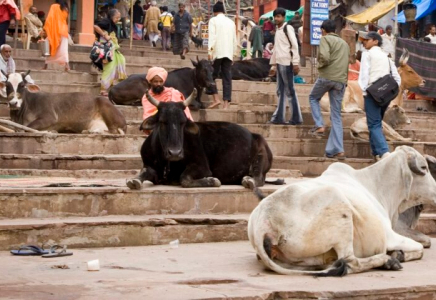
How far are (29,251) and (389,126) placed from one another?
9322 millimetres

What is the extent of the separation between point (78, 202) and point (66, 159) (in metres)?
2.66

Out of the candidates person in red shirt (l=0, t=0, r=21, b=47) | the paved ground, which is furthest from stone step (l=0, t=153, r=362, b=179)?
person in red shirt (l=0, t=0, r=21, b=47)

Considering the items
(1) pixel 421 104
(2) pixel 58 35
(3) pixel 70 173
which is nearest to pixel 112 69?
(2) pixel 58 35

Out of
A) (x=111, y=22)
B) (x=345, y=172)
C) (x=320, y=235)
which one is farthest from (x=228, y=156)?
(x=111, y=22)

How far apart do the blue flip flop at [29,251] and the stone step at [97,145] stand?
184 inches

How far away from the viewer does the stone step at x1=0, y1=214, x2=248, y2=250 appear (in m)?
8.64

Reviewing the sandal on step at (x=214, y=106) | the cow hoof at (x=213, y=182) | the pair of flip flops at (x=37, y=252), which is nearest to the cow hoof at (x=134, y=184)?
the cow hoof at (x=213, y=182)

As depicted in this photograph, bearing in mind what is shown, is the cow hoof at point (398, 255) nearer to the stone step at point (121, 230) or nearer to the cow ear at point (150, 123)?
the stone step at point (121, 230)

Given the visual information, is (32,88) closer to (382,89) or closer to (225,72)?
(225,72)

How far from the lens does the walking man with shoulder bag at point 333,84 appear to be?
47.2ft

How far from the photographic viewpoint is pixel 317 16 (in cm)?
2098

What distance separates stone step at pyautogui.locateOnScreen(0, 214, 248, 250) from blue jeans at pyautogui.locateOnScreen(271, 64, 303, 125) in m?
6.30

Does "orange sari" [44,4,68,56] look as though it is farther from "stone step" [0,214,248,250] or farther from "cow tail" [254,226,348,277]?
"cow tail" [254,226,348,277]

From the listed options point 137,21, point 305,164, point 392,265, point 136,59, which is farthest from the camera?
point 137,21
